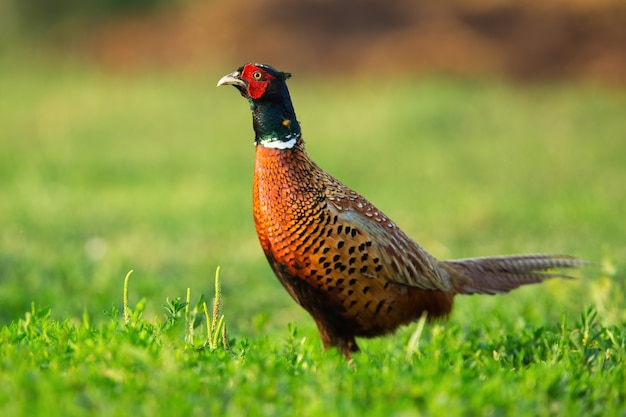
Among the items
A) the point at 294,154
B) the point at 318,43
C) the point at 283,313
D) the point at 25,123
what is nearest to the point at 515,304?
the point at 283,313

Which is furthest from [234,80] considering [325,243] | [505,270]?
[505,270]

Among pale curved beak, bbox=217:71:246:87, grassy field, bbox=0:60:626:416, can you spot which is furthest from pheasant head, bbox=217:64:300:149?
grassy field, bbox=0:60:626:416

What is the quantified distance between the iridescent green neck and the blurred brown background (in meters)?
14.8

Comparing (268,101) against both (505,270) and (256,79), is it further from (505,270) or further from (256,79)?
(505,270)

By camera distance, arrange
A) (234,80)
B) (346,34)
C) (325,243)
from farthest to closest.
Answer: (346,34) → (234,80) → (325,243)

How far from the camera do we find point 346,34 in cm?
2167

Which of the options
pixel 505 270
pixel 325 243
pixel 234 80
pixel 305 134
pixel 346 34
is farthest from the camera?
pixel 346 34

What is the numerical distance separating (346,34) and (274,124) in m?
17.7

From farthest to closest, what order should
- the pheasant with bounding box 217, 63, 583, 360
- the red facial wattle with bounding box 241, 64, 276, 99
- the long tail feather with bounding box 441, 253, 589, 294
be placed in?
the long tail feather with bounding box 441, 253, 589, 294
the red facial wattle with bounding box 241, 64, 276, 99
the pheasant with bounding box 217, 63, 583, 360

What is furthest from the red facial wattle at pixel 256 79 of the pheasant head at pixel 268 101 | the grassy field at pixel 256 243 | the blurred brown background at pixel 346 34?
the blurred brown background at pixel 346 34

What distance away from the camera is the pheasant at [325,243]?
418 centimetres

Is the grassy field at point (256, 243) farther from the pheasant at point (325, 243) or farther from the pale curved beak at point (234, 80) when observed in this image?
the pale curved beak at point (234, 80)

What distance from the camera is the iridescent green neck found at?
4363mm

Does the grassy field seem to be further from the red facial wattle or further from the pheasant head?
the red facial wattle
